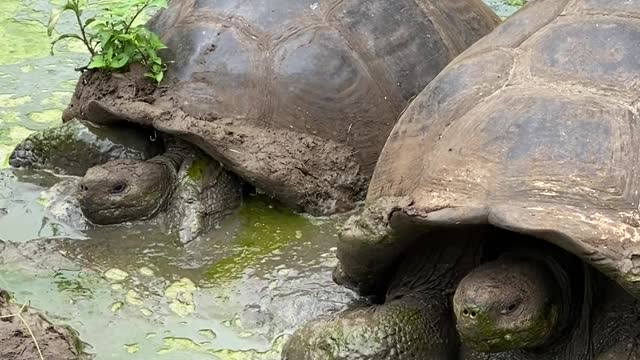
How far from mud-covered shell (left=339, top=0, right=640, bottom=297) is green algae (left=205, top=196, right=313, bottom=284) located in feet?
2.73

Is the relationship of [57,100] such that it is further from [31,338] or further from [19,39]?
[31,338]

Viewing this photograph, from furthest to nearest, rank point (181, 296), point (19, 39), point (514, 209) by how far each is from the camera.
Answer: point (19, 39)
point (181, 296)
point (514, 209)

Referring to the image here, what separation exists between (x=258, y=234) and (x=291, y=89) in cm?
66

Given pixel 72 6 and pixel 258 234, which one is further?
pixel 72 6

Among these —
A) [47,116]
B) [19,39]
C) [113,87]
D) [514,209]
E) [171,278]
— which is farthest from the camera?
[19,39]

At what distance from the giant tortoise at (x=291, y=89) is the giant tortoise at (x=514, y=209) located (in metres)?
1.08

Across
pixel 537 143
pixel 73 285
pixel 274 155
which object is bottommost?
pixel 73 285

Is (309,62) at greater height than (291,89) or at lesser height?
greater

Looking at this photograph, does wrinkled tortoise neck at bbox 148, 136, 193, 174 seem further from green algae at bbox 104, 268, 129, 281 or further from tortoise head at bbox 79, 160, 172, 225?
green algae at bbox 104, 268, 129, 281

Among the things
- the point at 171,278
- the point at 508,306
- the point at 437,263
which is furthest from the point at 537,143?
the point at 171,278

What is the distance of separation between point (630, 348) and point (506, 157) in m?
0.67

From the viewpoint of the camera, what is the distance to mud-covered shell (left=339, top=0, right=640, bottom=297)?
2.94 m

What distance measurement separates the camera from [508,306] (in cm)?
305

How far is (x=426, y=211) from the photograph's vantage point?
3166 millimetres
